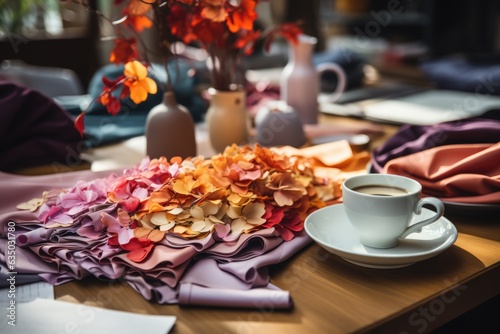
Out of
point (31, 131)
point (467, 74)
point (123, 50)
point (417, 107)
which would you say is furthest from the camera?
point (467, 74)

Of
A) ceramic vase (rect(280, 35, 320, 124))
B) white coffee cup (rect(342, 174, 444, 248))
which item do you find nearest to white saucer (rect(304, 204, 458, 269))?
white coffee cup (rect(342, 174, 444, 248))

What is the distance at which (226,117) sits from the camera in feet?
3.84

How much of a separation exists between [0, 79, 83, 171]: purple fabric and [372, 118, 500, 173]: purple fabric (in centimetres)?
67

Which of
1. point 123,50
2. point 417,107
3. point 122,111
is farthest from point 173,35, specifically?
point 417,107

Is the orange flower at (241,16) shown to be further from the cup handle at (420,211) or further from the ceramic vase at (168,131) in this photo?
the cup handle at (420,211)

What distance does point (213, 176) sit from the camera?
2.49 ft

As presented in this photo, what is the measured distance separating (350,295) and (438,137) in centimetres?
44

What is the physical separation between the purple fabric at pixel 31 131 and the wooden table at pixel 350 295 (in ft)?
1.79

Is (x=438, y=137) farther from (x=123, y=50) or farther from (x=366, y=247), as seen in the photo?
(x=123, y=50)

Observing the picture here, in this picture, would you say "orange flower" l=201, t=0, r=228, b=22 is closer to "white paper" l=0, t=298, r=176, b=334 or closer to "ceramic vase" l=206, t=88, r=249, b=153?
"ceramic vase" l=206, t=88, r=249, b=153

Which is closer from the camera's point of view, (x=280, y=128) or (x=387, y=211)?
(x=387, y=211)

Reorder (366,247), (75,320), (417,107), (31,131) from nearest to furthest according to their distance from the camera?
1. (75,320)
2. (366,247)
3. (31,131)
4. (417,107)

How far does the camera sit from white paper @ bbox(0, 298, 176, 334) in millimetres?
559

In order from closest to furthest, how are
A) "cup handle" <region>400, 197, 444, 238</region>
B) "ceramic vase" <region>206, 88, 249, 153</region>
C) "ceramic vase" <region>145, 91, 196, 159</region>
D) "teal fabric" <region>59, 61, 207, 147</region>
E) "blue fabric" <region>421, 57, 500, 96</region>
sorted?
"cup handle" <region>400, 197, 444, 238</region> < "ceramic vase" <region>145, 91, 196, 159</region> < "ceramic vase" <region>206, 88, 249, 153</region> < "teal fabric" <region>59, 61, 207, 147</region> < "blue fabric" <region>421, 57, 500, 96</region>
